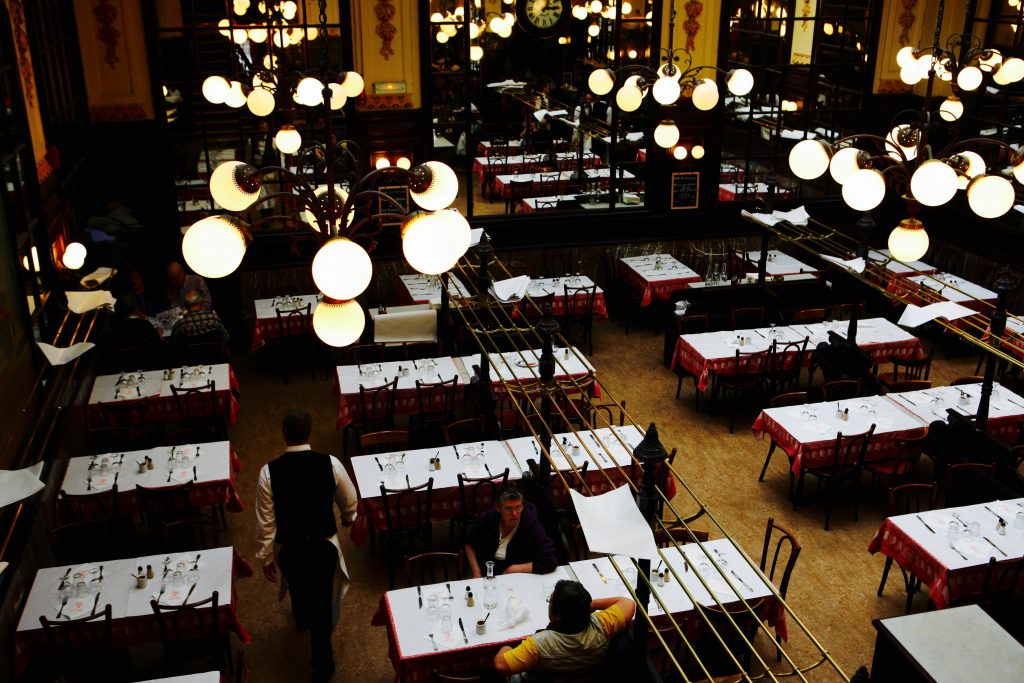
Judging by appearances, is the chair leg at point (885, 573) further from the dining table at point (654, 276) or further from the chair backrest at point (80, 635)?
the chair backrest at point (80, 635)

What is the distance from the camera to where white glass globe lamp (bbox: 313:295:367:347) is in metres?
3.55

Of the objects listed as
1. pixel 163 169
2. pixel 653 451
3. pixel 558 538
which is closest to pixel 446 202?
pixel 653 451

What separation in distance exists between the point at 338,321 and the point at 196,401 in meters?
5.74

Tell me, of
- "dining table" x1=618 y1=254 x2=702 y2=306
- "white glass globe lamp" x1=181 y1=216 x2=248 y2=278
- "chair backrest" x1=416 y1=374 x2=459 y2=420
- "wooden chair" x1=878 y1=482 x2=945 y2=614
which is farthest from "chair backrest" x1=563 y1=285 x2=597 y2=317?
"white glass globe lamp" x1=181 y1=216 x2=248 y2=278

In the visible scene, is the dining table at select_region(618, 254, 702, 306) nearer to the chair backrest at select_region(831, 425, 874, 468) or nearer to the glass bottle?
the chair backrest at select_region(831, 425, 874, 468)

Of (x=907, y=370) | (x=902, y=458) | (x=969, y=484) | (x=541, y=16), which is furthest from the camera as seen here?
(x=541, y=16)

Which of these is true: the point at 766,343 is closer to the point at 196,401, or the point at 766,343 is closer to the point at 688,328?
the point at 688,328

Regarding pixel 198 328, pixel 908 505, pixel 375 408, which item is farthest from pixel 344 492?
pixel 908 505

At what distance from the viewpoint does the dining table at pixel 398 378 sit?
28.8 ft

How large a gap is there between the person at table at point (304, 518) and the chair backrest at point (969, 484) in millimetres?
4638

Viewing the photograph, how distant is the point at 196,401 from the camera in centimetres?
880

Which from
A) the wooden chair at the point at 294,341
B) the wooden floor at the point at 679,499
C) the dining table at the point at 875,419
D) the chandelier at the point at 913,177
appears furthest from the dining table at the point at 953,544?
the wooden chair at the point at 294,341

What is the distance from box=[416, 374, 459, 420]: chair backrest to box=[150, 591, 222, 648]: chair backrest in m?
3.26

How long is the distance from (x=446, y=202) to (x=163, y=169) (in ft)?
27.2
